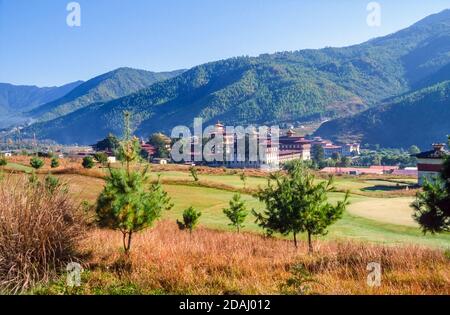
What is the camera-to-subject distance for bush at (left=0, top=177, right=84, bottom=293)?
7891 mm

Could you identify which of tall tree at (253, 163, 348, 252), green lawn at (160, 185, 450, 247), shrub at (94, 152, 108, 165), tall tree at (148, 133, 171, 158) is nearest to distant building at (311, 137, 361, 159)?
tall tree at (148, 133, 171, 158)

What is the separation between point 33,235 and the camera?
832 centimetres

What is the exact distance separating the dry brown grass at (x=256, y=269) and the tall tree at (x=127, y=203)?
→ 0.59 meters

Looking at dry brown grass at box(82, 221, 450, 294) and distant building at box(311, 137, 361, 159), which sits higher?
distant building at box(311, 137, 361, 159)

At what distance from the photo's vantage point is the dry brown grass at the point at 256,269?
23.8ft

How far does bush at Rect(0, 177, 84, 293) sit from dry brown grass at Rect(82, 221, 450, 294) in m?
0.66

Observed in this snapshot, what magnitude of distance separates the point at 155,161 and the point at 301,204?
83.2 meters

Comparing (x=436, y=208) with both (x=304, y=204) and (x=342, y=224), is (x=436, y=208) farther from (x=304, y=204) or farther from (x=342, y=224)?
(x=342, y=224)

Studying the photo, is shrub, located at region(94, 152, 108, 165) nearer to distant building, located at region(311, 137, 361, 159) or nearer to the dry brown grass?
the dry brown grass

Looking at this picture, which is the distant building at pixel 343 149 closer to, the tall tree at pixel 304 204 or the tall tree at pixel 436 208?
the tall tree at pixel 304 204

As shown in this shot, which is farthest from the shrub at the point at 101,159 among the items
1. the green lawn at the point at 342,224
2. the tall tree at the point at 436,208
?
the tall tree at the point at 436,208

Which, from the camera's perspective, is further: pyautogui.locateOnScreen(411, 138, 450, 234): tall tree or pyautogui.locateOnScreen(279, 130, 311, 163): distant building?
pyautogui.locateOnScreen(279, 130, 311, 163): distant building

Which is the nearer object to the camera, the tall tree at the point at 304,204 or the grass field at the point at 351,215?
the tall tree at the point at 304,204

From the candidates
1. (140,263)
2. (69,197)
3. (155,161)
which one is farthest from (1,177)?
(155,161)
